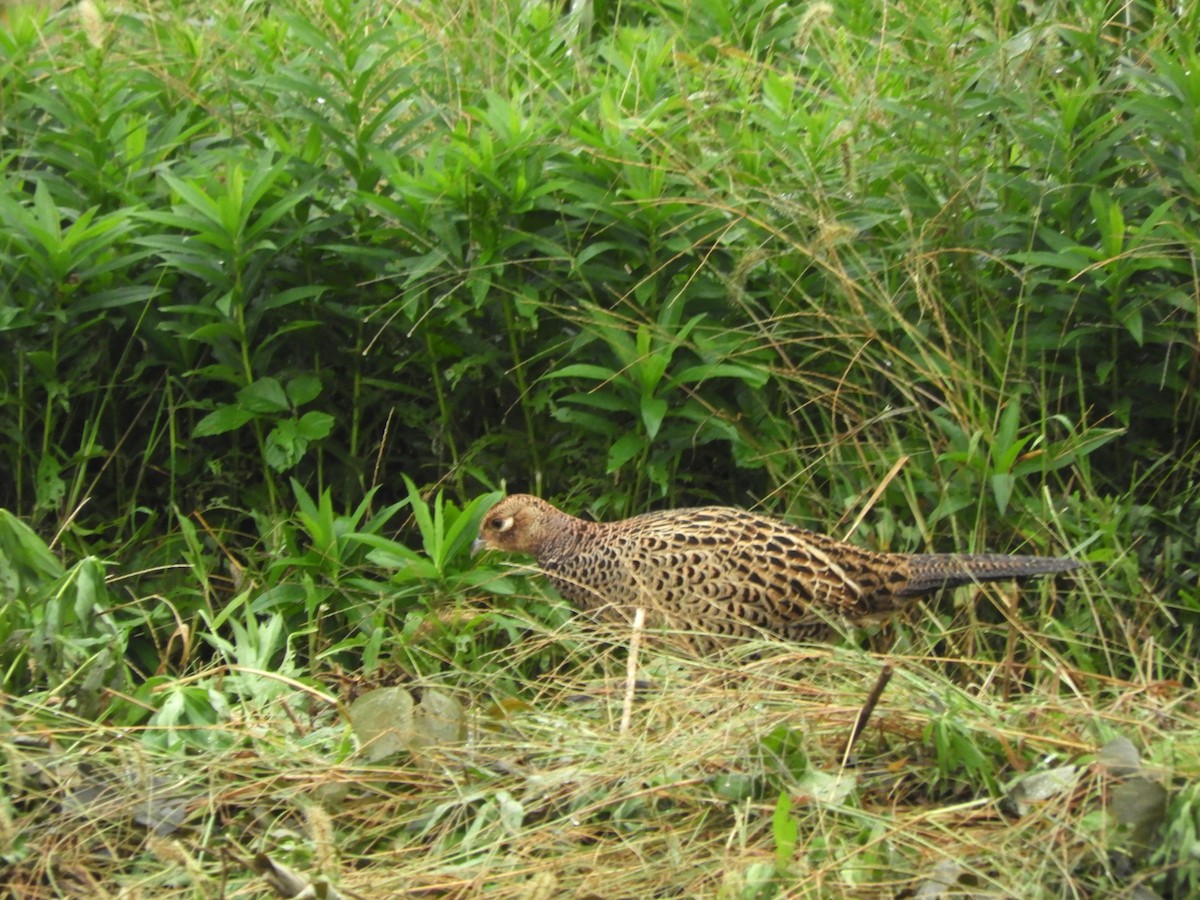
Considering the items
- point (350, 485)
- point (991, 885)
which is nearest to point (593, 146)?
point (350, 485)

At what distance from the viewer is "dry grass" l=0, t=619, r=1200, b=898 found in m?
3.70

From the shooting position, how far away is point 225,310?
211 inches

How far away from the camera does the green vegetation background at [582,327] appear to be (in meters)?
5.16

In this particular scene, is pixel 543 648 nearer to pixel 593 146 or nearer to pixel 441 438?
pixel 441 438

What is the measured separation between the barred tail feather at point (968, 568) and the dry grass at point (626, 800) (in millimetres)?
544

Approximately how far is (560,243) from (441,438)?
0.75 m

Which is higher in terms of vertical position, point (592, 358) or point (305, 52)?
point (305, 52)

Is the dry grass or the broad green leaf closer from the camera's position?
the dry grass

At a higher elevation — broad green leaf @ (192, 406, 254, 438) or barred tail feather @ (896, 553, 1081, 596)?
broad green leaf @ (192, 406, 254, 438)

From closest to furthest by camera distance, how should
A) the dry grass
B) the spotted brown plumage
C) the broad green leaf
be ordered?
the dry grass < the spotted brown plumage < the broad green leaf

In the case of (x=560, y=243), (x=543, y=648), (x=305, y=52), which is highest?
(x=305, y=52)

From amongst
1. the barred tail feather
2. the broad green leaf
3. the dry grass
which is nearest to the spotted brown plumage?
the barred tail feather

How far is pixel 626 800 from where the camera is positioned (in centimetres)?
395

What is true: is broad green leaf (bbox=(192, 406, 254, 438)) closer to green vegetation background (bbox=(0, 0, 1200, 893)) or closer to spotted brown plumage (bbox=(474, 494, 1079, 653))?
green vegetation background (bbox=(0, 0, 1200, 893))
